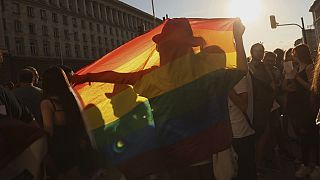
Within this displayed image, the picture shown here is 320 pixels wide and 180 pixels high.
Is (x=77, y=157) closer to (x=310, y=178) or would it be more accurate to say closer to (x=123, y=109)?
(x=123, y=109)

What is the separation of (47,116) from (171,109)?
4.12 feet

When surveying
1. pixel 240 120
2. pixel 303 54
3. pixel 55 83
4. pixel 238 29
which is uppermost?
pixel 238 29

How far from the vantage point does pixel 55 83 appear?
399cm

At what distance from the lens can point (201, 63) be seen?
360cm

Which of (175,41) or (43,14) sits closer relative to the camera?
(175,41)

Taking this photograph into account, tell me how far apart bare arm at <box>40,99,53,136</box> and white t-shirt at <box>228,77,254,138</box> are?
73.5 inches

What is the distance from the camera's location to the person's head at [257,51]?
575 centimetres

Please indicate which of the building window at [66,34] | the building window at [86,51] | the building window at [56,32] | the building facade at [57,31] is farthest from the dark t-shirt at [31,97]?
the building window at [86,51]

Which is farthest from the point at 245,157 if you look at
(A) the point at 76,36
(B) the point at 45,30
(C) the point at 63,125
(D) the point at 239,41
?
(A) the point at 76,36

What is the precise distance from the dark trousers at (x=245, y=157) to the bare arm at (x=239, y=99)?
1.09 ft

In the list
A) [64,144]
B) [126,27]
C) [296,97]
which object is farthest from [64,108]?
[126,27]

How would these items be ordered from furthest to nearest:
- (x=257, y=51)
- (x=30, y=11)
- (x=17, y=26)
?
1. (x=30, y=11)
2. (x=17, y=26)
3. (x=257, y=51)

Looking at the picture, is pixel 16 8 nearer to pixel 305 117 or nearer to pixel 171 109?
pixel 305 117

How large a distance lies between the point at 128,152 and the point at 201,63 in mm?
958
